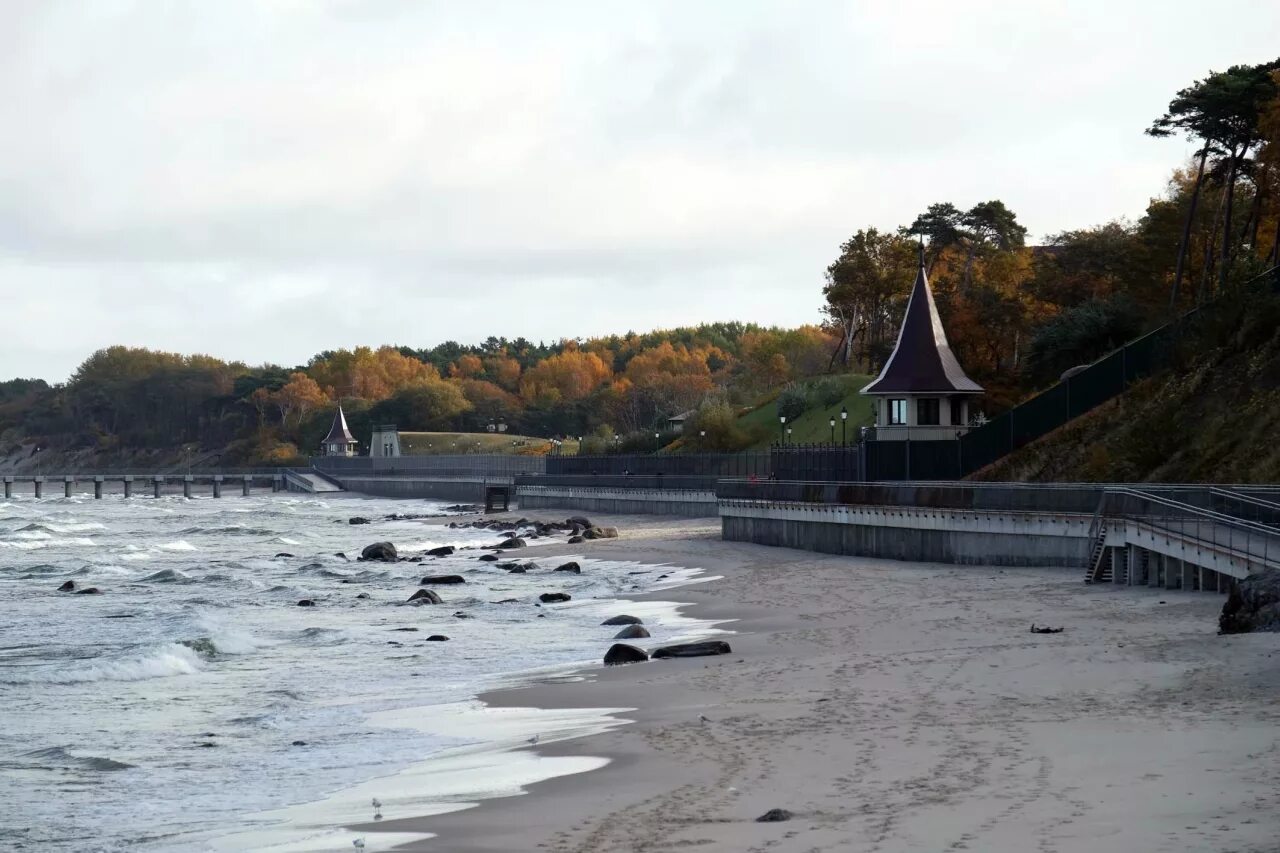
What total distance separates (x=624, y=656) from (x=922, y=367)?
121ft

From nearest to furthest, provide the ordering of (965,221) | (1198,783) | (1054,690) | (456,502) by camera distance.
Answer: (1198,783) < (1054,690) < (965,221) < (456,502)

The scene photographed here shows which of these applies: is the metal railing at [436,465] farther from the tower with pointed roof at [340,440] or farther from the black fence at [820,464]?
the black fence at [820,464]

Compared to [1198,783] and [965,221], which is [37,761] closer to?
[1198,783]

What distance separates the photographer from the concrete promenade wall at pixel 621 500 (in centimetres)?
7338

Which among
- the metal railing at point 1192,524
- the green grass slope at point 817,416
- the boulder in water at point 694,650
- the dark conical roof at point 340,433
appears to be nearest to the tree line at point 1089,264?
the green grass slope at point 817,416

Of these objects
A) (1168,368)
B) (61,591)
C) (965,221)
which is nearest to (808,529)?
(1168,368)

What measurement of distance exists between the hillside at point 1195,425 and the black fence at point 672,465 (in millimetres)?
16992

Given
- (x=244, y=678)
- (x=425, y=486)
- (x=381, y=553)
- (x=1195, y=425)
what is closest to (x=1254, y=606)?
(x=244, y=678)

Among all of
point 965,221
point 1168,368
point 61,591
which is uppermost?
point 965,221

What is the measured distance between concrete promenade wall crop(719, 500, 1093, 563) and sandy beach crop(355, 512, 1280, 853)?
7.58 m

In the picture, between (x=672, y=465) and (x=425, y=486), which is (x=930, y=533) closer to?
(x=672, y=465)

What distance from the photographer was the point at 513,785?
14477 millimetres

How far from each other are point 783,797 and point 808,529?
1381 inches

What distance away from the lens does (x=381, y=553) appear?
56344mm
